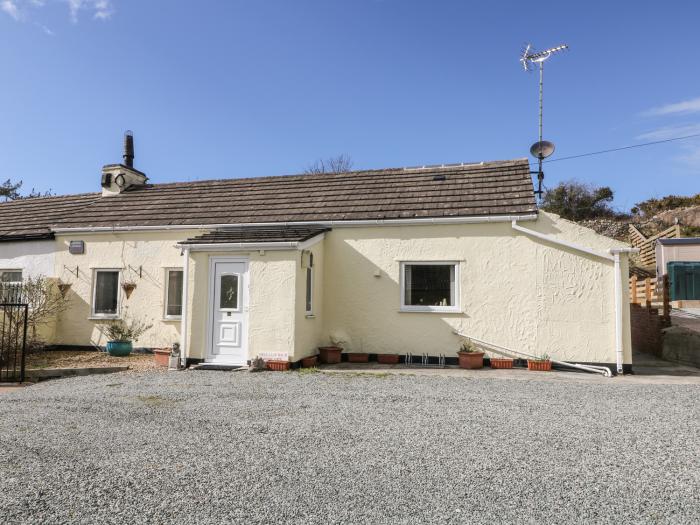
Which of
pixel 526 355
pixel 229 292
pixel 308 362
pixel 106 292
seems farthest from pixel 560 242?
pixel 106 292

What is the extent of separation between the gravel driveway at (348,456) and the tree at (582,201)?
1253 inches

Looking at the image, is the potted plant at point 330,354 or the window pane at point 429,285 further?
the window pane at point 429,285

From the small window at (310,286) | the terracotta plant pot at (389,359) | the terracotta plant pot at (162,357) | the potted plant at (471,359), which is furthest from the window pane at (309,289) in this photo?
the potted plant at (471,359)

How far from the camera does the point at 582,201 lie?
36.8 m

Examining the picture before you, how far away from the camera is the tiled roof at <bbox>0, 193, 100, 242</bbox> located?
1410cm

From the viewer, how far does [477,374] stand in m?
9.58

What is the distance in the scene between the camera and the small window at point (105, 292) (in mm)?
13141

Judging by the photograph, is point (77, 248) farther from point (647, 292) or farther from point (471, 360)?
point (647, 292)

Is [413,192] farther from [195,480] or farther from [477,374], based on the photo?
[195,480]

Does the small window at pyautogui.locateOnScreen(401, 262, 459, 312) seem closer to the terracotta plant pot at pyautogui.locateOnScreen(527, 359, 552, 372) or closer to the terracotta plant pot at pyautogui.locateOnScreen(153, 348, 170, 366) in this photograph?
the terracotta plant pot at pyautogui.locateOnScreen(527, 359, 552, 372)

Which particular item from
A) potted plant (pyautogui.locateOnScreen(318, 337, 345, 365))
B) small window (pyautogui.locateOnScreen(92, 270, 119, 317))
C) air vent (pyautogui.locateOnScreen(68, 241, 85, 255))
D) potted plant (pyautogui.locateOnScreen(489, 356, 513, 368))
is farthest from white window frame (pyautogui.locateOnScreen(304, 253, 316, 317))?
air vent (pyautogui.locateOnScreen(68, 241, 85, 255))

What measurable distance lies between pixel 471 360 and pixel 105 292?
33.2ft

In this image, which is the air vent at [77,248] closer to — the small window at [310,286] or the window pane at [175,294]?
the window pane at [175,294]

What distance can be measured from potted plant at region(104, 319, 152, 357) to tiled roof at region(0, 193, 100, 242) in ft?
11.9
